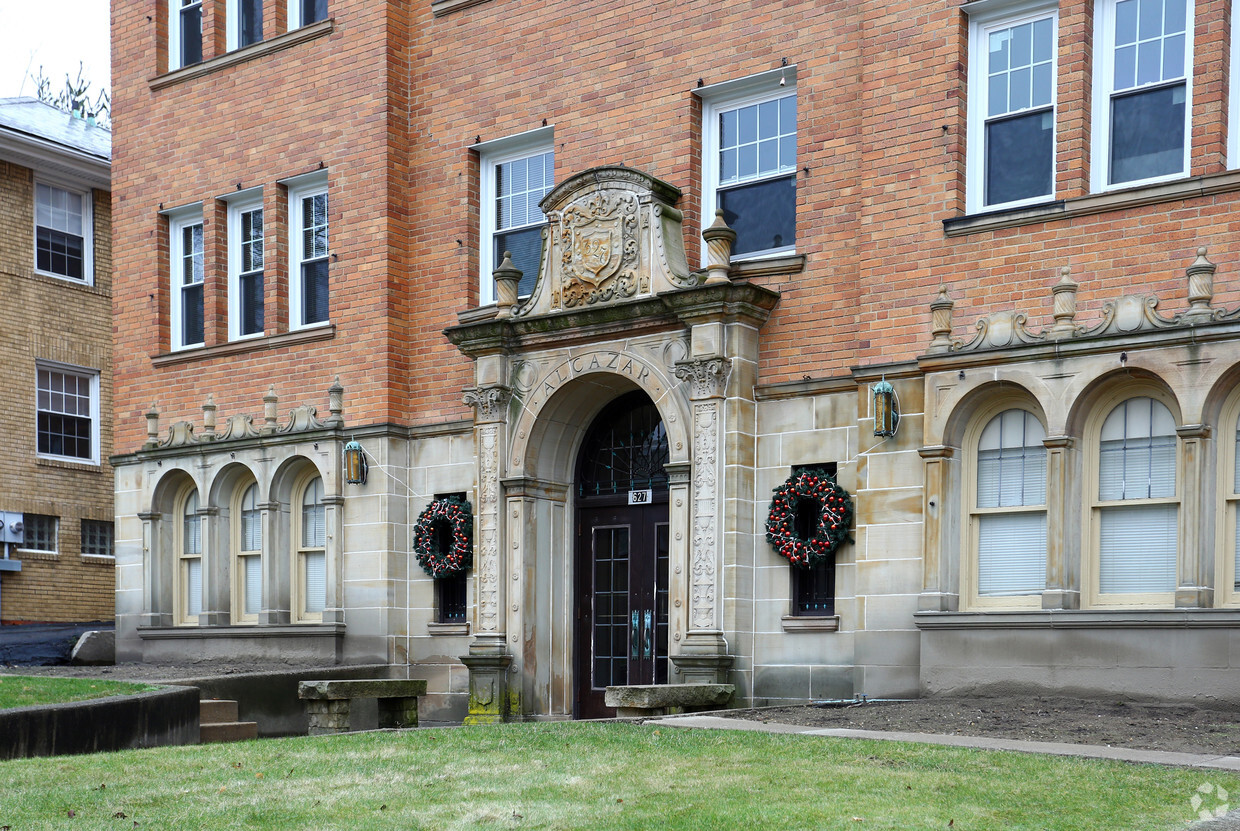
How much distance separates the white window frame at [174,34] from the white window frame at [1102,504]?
1460cm

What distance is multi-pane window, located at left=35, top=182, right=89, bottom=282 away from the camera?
87.6 feet

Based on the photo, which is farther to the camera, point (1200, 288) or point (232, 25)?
point (232, 25)

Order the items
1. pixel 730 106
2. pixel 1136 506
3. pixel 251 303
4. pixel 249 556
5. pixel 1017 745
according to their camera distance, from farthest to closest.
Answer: pixel 251 303, pixel 249 556, pixel 730 106, pixel 1136 506, pixel 1017 745

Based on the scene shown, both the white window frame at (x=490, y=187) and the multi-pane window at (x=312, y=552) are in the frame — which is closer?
the white window frame at (x=490, y=187)

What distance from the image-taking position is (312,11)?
19.7 metres

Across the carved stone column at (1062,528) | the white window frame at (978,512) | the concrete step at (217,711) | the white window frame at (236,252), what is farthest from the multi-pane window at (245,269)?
the carved stone column at (1062,528)

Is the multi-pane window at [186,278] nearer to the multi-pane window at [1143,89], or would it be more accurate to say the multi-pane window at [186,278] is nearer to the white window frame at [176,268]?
the white window frame at [176,268]

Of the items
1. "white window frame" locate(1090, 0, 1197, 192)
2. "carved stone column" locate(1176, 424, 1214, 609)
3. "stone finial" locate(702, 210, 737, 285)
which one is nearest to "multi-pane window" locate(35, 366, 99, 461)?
Answer: "stone finial" locate(702, 210, 737, 285)

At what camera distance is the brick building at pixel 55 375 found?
2580 centimetres

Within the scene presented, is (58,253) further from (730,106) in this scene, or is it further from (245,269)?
(730,106)

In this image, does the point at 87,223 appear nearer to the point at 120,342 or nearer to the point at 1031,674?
the point at 120,342

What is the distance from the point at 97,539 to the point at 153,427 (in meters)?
8.09

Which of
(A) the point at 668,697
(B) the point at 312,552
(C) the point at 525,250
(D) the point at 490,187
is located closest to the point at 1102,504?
(A) the point at 668,697

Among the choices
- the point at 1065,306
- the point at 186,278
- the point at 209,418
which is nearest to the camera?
the point at 1065,306
